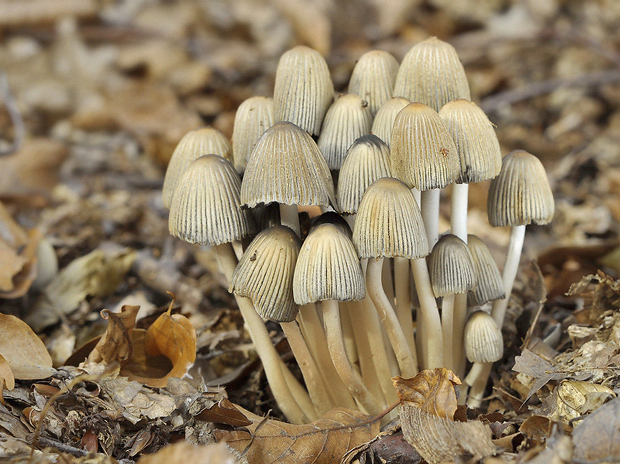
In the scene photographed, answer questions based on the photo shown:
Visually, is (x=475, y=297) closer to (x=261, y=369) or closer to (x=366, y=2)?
(x=261, y=369)

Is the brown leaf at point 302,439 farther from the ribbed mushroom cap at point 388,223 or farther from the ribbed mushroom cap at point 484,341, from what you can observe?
the ribbed mushroom cap at point 388,223

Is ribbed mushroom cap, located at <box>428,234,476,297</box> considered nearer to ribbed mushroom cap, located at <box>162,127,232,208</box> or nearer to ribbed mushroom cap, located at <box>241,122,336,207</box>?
ribbed mushroom cap, located at <box>241,122,336,207</box>

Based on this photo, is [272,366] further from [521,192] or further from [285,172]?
[521,192]

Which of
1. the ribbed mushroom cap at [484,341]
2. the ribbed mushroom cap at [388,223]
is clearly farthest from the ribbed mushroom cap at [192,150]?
the ribbed mushroom cap at [484,341]

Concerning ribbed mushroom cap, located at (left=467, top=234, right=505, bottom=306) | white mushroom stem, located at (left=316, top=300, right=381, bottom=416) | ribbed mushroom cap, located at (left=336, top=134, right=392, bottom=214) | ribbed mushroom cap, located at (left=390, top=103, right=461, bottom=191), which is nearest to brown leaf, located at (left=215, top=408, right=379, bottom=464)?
white mushroom stem, located at (left=316, top=300, right=381, bottom=416)

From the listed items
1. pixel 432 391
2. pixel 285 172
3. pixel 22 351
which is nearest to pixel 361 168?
pixel 285 172

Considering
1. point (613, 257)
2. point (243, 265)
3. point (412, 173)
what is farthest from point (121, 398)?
point (613, 257)
